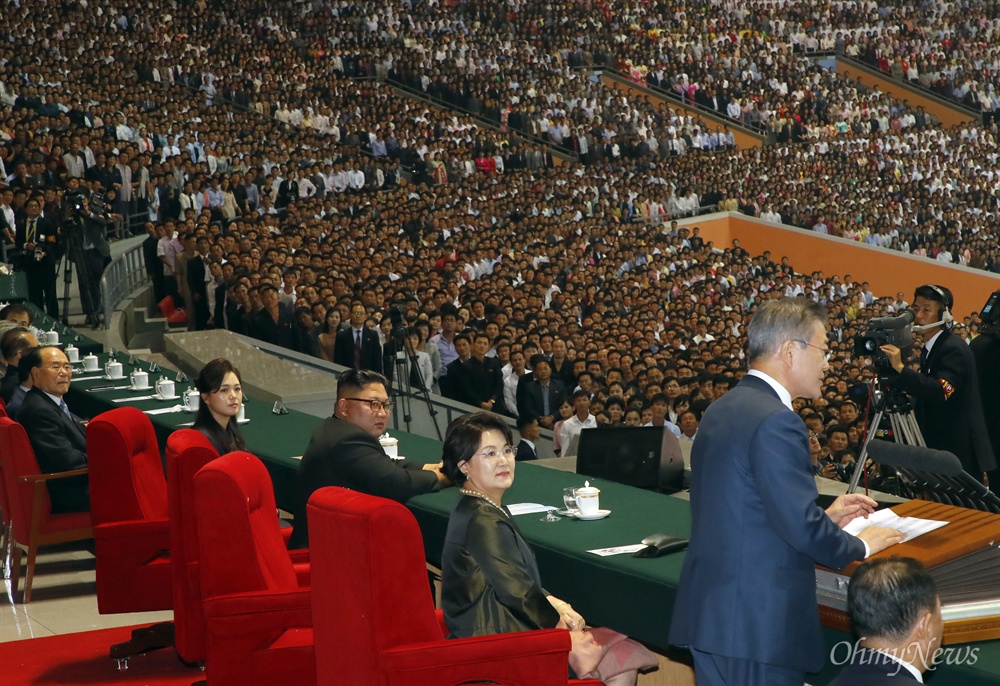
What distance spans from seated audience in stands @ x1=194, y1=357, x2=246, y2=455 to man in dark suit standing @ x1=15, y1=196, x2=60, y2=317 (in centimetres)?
641

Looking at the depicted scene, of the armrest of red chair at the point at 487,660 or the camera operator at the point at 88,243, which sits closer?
the armrest of red chair at the point at 487,660

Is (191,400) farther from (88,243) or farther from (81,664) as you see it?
(88,243)

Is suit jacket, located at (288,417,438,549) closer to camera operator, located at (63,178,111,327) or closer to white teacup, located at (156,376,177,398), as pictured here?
white teacup, located at (156,376,177,398)

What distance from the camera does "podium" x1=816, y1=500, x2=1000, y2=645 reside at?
2.16 m

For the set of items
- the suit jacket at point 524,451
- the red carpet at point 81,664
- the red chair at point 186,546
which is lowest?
the suit jacket at point 524,451

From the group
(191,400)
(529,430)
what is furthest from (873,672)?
(529,430)

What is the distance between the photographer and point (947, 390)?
181 inches

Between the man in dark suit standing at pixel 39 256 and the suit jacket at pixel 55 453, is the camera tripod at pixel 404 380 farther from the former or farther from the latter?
the man in dark suit standing at pixel 39 256

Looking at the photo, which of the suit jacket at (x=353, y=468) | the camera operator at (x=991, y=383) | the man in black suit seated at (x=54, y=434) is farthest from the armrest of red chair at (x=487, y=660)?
the camera operator at (x=991, y=383)

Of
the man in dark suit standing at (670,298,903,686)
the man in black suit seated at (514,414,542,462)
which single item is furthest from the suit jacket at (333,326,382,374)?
the man in dark suit standing at (670,298,903,686)

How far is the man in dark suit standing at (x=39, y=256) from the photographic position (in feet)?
33.2

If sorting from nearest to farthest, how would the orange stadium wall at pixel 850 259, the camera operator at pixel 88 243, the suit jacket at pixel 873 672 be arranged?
1. the suit jacket at pixel 873 672
2. the camera operator at pixel 88 243
3. the orange stadium wall at pixel 850 259

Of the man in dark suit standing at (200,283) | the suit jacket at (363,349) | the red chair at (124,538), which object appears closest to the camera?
the red chair at (124,538)

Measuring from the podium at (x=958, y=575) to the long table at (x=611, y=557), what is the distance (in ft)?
0.17
